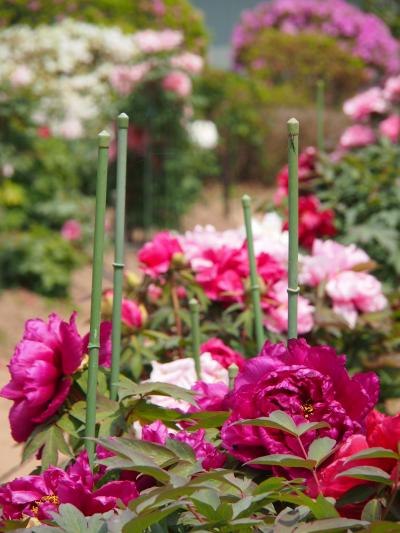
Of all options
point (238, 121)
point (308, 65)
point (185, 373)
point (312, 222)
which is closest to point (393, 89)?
point (312, 222)

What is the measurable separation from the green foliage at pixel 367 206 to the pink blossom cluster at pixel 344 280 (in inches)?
27.0

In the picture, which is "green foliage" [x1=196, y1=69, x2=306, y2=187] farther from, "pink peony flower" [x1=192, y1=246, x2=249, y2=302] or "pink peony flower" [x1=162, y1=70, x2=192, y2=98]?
"pink peony flower" [x1=192, y1=246, x2=249, y2=302]

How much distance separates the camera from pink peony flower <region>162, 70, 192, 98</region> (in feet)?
27.1

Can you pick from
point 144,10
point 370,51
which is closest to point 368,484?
point 144,10

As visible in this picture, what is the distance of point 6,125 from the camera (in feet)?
22.5

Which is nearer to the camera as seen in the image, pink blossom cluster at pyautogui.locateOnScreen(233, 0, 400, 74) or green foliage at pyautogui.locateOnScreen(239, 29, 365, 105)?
green foliage at pyautogui.locateOnScreen(239, 29, 365, 105)

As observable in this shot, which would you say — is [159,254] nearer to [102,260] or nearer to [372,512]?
[102,260]

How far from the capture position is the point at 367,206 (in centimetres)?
298

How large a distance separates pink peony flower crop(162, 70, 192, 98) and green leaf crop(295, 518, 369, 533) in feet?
25.0

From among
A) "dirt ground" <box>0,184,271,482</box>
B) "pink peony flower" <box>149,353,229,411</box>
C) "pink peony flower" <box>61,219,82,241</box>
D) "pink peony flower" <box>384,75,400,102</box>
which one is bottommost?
"dirt ground" <box>0,184,271,482</box>

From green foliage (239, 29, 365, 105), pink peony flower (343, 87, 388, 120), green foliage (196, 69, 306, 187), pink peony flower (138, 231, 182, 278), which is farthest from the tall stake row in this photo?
green foliage (239, 29, 365, 105)

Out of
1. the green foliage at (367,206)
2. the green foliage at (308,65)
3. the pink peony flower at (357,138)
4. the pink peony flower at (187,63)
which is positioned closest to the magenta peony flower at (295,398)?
the green foliage at (367,206)

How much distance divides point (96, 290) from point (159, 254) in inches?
29.1

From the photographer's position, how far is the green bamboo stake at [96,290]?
1.18 m
